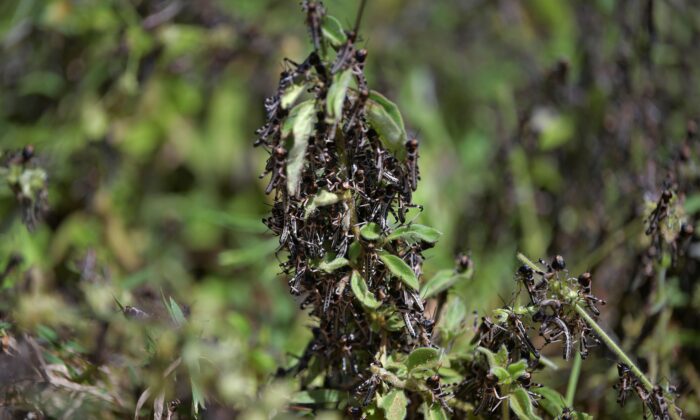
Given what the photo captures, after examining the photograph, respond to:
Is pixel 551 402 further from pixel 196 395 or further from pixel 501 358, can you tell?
pixel 196 395

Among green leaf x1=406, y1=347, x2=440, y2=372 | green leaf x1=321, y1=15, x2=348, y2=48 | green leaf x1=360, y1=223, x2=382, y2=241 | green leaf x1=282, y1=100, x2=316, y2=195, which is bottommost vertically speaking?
green leaf x1=406, y1=347, x2=440, y2=372

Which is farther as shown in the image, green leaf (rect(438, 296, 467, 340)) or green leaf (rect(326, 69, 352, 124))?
green leaf (rect(438, 296, 467, 340))

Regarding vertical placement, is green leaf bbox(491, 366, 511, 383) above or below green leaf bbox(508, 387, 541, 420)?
above

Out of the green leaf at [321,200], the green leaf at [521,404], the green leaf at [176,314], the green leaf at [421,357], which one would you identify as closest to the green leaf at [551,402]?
the green leaf at [521,404]

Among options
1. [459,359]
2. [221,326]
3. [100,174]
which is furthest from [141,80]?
[459,359]

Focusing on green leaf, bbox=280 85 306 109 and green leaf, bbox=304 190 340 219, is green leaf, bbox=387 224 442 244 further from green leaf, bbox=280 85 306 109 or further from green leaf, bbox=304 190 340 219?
green leaf, bbox=280 85 306 109

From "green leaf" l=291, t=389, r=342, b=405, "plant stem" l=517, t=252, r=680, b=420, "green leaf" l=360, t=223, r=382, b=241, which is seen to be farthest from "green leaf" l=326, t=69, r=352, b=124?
"green leaf" l=291, t=389, r=342, b=405

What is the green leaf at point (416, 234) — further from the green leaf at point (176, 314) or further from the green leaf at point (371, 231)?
the green leaf at point (176, 314)

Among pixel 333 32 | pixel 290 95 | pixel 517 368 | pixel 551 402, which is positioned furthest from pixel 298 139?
pixel 551 402
